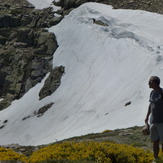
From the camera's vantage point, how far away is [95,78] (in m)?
67.2

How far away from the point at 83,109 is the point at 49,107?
10.3 metres

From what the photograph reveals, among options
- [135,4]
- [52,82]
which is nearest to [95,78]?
[52,82]

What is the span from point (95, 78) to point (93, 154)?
54.9m

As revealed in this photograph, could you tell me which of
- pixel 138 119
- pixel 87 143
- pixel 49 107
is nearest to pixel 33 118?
pixel 49 107

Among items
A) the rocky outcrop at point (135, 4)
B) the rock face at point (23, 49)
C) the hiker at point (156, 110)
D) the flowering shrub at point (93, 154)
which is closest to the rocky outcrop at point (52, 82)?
the rock face at point (23, 49)

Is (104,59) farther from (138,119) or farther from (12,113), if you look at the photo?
(138,119)

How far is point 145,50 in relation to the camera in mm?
65188

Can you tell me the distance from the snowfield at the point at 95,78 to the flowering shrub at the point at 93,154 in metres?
26.6

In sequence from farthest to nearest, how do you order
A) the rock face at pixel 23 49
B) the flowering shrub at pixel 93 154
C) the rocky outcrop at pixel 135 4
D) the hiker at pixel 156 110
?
the rocky outcrop at pixel 135 4 → the rock face at pixel 23 49 → the flowering shrub at pixel 93 154 → the hiker at pixel 156 110

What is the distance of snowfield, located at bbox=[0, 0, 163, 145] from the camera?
51.0 metres

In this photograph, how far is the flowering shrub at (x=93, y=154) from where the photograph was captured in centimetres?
1230

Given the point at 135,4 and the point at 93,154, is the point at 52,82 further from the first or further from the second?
the point at 93,154

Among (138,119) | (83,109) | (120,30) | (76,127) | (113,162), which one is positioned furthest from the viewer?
(120,30)

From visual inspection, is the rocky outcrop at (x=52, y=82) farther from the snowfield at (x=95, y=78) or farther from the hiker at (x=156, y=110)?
the hiker at (x=156, y=110)
